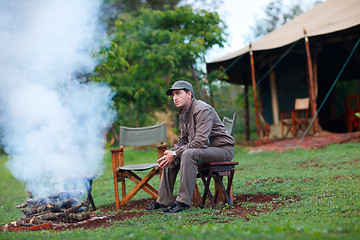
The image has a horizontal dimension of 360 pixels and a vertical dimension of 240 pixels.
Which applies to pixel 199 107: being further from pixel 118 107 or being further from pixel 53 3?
pixel 118 107

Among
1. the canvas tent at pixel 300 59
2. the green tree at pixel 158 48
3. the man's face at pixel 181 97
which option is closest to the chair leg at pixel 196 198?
the man's face at pixel 181 97

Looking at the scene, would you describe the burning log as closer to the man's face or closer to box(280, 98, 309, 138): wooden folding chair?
the man's face

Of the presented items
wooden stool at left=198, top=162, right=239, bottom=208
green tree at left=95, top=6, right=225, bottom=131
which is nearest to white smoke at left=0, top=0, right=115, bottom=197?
wooden stool at left=198, top=162, right=239, bottom=208

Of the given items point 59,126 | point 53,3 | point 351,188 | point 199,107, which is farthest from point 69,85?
point 351,188

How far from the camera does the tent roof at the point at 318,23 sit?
9.09m

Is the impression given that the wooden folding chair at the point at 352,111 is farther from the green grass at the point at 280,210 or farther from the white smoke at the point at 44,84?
the white smoke at the point at 44,84

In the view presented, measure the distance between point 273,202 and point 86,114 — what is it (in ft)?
12.8

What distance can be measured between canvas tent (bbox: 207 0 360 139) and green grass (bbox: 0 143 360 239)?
3519 millimetres

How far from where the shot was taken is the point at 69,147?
490 centimetres

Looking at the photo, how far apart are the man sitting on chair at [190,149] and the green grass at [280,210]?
274 millimetres

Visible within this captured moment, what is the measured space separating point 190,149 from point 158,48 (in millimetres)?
6882

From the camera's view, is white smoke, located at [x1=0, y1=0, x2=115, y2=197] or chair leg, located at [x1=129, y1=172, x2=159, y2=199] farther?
white smoke, located at [x1=0, y1=0, x2=115, y2=197]

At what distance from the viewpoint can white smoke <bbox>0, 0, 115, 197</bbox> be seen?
4.54m

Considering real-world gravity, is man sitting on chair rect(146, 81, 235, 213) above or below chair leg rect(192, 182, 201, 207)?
above
